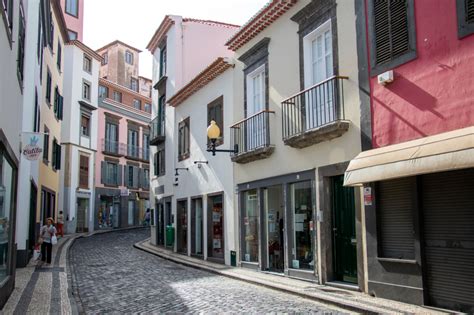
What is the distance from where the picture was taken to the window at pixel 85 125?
37.2 m

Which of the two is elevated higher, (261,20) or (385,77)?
(261,20)

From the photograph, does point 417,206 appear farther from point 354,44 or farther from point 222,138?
point 222,138

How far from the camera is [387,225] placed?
30.0 ft

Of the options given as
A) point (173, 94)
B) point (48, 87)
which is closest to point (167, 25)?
point (173, 94)

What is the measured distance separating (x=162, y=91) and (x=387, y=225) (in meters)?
18.1

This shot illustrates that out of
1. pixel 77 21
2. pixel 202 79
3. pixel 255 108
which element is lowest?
pixel 255 108

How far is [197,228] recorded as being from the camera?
63.2 feet

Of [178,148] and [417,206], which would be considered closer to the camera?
[417,206]

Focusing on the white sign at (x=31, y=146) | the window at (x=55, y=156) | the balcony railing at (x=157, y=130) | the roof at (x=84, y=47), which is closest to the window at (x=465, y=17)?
the white sign at (x=31, y=146)

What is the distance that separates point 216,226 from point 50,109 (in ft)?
34.6

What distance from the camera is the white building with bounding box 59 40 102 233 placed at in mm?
34938

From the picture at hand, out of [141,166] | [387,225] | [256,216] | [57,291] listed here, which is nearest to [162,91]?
[256,216]

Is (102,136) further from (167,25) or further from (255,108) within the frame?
(255,108)

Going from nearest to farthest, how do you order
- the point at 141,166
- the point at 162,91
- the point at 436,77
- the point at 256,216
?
the point at 436,77, the point at 256,216, the point at 162,91, the point at 141,166
